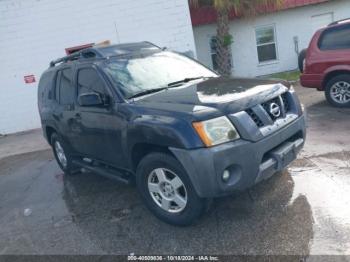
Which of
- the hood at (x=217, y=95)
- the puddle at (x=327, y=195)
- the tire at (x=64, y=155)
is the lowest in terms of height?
the puddle at (x=327, y=195)

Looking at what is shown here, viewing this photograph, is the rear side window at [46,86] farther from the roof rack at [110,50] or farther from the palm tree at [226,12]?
the palm tree at [226,12]

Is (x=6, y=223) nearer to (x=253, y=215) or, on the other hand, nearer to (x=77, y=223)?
(x=77, y=223)

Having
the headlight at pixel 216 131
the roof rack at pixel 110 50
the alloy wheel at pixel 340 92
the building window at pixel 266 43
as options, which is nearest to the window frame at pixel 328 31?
the alloy wheel at pixel 340 92

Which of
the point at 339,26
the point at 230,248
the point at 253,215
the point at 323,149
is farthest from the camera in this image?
the point at 339,26

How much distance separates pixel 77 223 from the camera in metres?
4.43

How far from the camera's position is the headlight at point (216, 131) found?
329 cm

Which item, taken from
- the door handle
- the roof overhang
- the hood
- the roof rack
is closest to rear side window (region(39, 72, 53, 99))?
the roof rack

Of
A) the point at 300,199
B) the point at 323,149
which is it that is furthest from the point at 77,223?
the point at 323,149

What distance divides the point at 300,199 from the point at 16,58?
1089cm

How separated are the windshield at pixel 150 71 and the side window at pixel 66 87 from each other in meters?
0.97

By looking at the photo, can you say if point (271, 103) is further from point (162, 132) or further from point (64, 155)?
point (64, 155)

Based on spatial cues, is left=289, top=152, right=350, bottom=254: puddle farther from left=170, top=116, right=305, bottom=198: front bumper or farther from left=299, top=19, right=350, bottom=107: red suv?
left=299, top=19, right=350, bottom=107: red suv

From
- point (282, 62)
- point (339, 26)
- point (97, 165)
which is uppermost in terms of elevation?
point (339, 26)

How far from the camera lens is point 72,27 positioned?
39.0 feet
